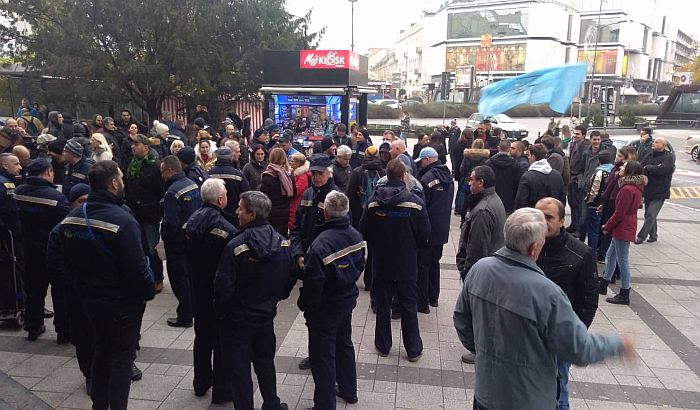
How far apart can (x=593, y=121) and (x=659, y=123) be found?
341cm

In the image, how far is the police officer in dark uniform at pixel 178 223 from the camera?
5.47 m

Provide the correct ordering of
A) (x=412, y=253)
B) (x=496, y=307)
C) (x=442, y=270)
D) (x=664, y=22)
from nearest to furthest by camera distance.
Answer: (x=496, y=307)
(x=412, y=253)
(x=442, y=270)
(x=664, y=22)

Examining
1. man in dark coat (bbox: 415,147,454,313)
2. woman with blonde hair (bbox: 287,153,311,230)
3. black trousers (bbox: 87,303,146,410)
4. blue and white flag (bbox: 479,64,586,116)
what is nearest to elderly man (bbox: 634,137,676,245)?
blue and white flag (bbox: 479,64,586,116)

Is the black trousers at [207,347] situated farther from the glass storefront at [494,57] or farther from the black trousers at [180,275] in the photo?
the glass storefront at [494,57]

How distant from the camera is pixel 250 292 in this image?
3.73m

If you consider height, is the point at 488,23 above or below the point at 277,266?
above

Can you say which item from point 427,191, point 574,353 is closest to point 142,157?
point 427,191

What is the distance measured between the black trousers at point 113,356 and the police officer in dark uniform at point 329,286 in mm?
1251

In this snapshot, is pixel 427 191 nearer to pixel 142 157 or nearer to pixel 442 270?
pixel 442 270

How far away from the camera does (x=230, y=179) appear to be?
20.8 ft

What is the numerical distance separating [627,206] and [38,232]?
6.55 meters

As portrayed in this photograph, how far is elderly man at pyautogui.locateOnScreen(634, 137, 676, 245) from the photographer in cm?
905

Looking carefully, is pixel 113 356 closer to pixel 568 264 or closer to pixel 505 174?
pixel 568 264

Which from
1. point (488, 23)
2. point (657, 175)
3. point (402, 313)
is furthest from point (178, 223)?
point (488, 23)
